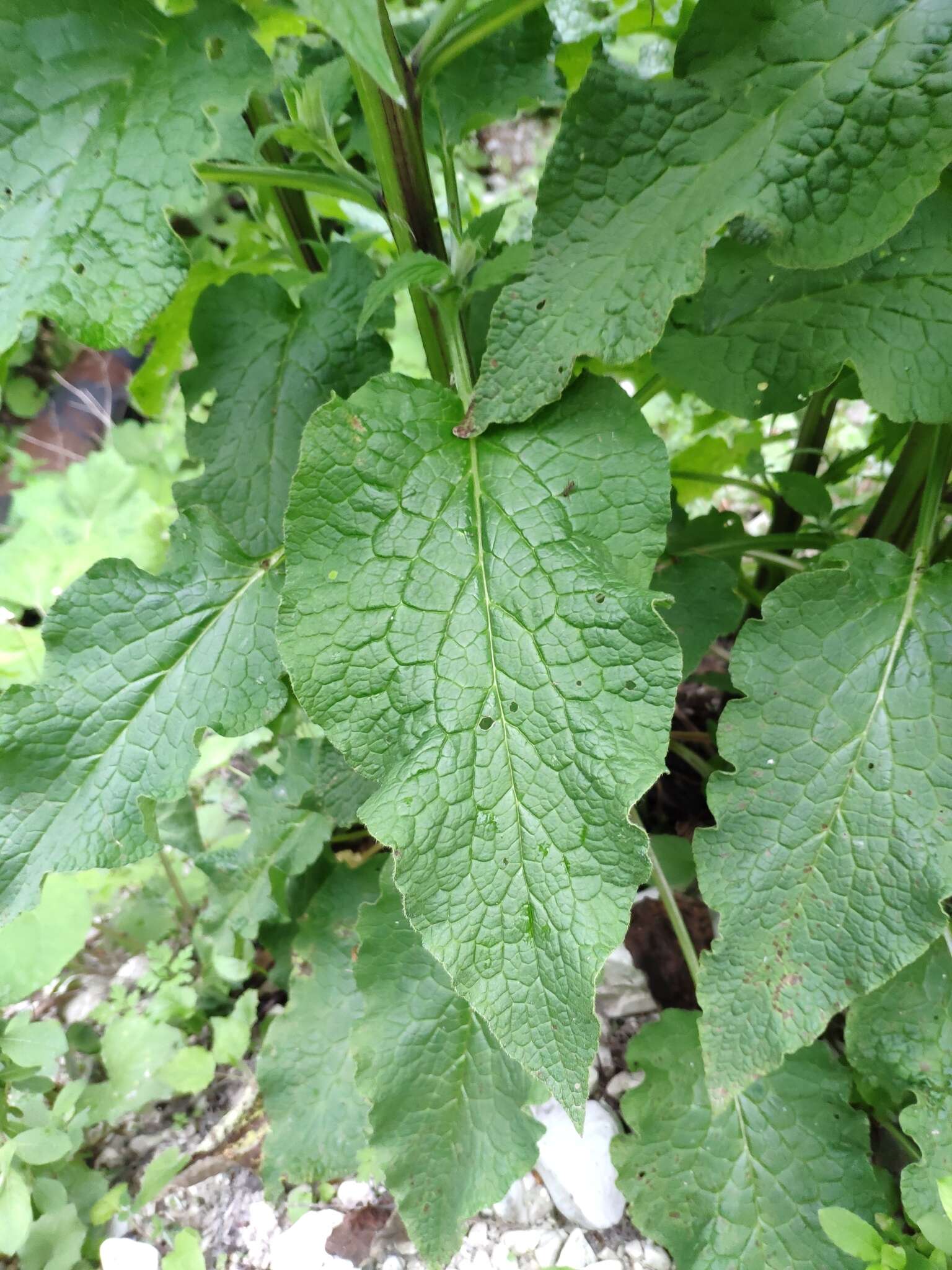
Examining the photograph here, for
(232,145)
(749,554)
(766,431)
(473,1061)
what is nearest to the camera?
(232,145)

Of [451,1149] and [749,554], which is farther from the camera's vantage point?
[749,554]

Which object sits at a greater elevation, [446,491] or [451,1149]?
[446,491]

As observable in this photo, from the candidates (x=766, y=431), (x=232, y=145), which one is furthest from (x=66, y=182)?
(x=766, y=431)

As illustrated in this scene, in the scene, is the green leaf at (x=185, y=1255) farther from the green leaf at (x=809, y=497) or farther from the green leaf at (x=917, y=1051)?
the green leaf at (x=809, y=497)

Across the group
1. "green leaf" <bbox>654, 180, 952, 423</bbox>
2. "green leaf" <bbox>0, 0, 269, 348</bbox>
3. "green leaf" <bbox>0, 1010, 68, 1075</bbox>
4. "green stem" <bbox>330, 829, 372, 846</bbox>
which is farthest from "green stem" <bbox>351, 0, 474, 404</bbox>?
"green leaf" <bbox>0, 1010, 68, 1075</bbox>

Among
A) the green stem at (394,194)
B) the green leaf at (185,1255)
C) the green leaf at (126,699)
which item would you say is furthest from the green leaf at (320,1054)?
the green stem at (394,194)

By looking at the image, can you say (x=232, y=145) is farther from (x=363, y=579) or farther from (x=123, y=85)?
(x=363, y=579)

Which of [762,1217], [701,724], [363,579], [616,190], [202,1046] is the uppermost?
[616,190]
